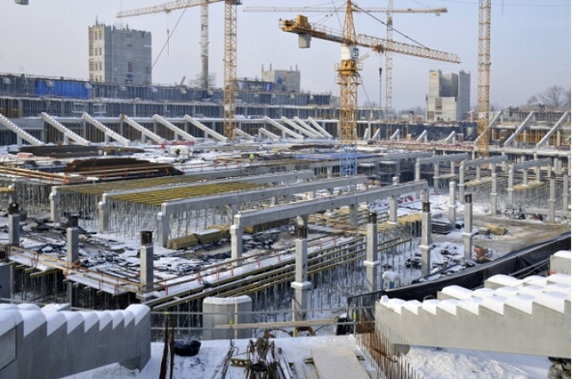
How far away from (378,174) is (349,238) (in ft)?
73.8

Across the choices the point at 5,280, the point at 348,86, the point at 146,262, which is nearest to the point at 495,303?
the point at 146,262

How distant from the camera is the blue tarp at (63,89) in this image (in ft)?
165

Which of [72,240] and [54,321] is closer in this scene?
[54,321]

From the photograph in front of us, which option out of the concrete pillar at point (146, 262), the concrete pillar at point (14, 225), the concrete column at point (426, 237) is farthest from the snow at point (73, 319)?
the concrete column at point (426, 237)

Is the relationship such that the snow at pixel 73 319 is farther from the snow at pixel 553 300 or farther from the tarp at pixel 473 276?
the tarp at pixel 473 276

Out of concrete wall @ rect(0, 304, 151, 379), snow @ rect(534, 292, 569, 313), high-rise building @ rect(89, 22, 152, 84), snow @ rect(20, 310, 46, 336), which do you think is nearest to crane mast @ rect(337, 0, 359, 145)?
concrete wall @ rect(0, 304, 151, 379)

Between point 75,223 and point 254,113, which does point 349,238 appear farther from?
point 254,113

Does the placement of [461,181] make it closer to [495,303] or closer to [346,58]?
[346,58]

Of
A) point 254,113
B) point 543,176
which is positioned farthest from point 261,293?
point 254,113

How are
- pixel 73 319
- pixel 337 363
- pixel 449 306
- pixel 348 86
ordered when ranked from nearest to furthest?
pixel 73 319
pixel 449 306
pixel 337 363
pixel 348 86

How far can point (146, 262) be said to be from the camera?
11516mm

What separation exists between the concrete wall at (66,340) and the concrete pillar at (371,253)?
300 inches

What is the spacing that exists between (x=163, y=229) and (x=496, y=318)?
431 inches

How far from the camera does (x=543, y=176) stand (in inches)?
1539
